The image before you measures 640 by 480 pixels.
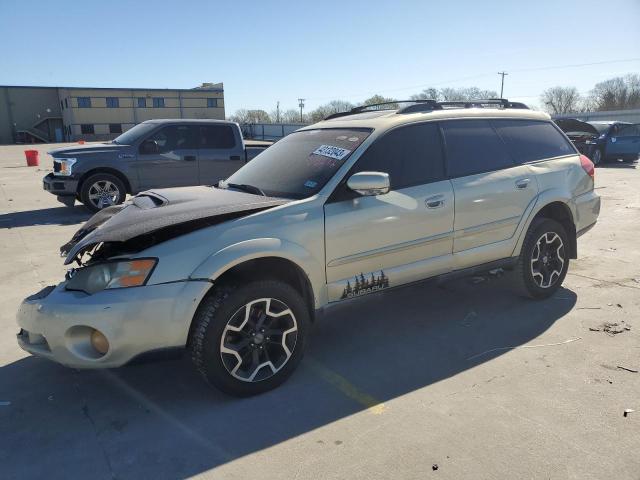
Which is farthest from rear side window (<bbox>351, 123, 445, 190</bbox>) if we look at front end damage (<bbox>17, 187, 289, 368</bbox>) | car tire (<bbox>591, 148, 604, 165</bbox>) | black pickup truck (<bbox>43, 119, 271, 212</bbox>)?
car tire (<bbox>591, 148, 604, 165</bbox>)

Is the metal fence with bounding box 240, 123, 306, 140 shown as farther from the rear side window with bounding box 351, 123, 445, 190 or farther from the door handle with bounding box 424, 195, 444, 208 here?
the door handle with bounding box 424, 195, 444, 208

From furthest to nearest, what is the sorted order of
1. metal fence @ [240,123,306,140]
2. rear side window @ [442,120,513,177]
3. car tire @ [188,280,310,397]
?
metal fence @ [240,123,306,140]
rear side window @ [442,120,513,177]
car tire @ [188,280,310,397]

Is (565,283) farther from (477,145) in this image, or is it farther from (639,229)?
(639,229)

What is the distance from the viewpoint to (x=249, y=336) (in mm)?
3145

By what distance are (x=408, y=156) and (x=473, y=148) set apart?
2.48 ft

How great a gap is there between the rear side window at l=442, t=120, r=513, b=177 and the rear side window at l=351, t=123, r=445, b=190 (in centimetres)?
13

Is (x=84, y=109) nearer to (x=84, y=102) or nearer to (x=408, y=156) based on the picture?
(x=84, y=102)

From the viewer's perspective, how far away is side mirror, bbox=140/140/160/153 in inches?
384

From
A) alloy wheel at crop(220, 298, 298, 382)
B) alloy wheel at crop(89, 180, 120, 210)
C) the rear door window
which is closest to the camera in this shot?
alloy wheel at crop(220, 298, 298, 382)

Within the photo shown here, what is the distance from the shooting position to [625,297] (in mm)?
4875

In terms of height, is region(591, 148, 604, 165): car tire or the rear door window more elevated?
the rear door window

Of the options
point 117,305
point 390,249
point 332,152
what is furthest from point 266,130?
point 117,305

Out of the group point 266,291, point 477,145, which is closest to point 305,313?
point 266,291

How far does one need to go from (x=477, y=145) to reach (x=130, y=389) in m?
3.41
